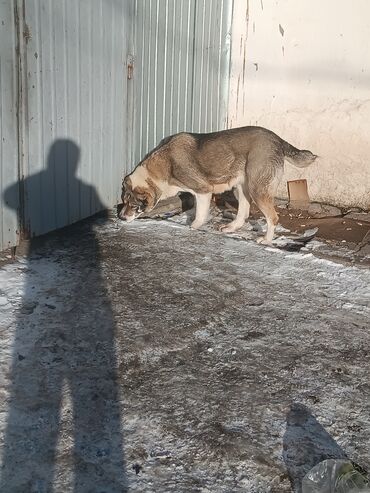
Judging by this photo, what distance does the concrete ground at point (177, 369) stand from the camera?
3113 mm

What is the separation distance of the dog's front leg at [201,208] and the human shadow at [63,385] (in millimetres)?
1577

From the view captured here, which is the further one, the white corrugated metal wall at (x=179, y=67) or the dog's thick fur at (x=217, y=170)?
the white corrugated metal wall at (x=179, y=67)

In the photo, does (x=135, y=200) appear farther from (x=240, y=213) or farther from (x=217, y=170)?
(x=240, y=213)

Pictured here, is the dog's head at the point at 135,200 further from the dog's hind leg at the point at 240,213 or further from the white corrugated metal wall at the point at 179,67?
the dog's hind leg at the point at 240,213

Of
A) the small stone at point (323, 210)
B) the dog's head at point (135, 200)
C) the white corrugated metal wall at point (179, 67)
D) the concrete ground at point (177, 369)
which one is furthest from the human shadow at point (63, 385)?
the small stone at point (323, 210)

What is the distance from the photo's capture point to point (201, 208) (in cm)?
701

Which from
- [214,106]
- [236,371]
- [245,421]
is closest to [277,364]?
[236,371]

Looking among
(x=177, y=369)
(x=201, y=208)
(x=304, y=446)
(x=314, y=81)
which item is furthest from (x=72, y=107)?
(x=304, y=446)

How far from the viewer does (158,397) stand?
3.68 meters

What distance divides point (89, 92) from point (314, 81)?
3466 millimetres

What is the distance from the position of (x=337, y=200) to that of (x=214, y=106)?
2.27 metres

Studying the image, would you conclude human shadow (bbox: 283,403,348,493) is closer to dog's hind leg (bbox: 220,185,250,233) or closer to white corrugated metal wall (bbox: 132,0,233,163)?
dog's hind leg (bbox: 220,185,250,233)

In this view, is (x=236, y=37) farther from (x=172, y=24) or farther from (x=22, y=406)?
(x=22, y=406)

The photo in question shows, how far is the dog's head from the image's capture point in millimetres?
6914
